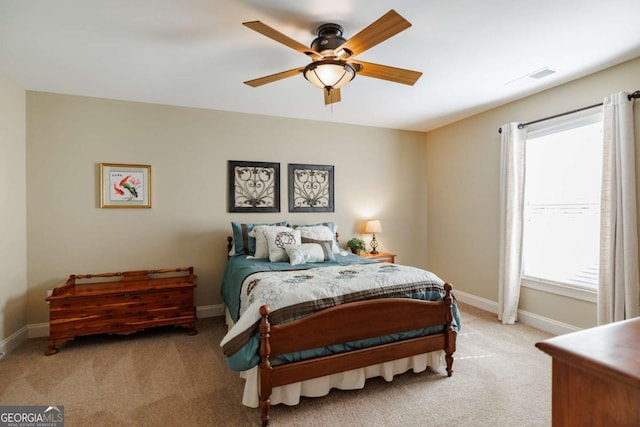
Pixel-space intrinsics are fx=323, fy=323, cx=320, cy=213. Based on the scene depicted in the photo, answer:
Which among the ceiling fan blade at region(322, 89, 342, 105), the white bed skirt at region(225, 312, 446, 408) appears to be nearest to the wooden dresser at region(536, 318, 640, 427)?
the white bed skirt at region(225, 312, 446, 408)

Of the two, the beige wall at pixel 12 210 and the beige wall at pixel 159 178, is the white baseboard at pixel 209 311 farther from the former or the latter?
the beige wall at pixel 12 210

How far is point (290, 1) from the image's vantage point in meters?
1.96

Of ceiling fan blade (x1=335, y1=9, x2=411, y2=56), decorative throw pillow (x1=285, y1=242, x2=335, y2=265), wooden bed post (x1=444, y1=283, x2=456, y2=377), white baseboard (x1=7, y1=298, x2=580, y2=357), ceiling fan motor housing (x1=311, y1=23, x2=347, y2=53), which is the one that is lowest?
white baseboard (x1=7, y1=298, x2=580, y2=357)

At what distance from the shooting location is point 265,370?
195 centimetres

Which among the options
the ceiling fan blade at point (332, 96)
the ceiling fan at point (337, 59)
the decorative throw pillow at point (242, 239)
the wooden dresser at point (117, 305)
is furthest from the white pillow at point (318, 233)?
the ceiling fan at point (337, 59)

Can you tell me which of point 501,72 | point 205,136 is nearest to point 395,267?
point 501,72

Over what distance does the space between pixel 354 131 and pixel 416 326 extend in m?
3.14

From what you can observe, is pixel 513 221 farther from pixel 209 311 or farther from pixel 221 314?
pixel 209 311

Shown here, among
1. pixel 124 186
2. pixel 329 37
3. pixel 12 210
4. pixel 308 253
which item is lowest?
pixel 308 253

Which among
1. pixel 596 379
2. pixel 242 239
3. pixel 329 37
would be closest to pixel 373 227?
pixel 242 239

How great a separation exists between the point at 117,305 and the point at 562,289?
175 inches

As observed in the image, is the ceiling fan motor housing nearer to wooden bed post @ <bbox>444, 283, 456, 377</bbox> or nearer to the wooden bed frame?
the wooden bed frame

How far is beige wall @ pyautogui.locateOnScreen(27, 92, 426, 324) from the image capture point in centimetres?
342

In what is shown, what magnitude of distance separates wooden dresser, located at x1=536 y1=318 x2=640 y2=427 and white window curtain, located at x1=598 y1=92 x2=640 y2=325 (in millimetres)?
2410
